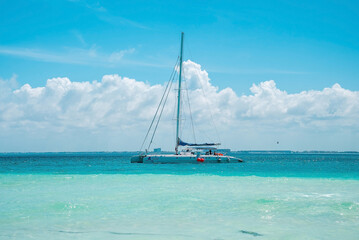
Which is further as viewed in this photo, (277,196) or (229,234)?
(277,196)

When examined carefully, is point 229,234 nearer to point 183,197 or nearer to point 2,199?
point 183,197

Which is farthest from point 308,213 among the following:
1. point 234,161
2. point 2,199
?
point 234,161

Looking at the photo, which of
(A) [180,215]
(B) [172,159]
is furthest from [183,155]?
(A) [180,215]

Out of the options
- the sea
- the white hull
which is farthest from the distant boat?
the sea

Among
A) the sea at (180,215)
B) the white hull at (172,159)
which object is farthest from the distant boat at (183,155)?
the sea at (180,215)

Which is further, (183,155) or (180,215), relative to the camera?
(183,155)

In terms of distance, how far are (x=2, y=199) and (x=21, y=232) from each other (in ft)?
26.4

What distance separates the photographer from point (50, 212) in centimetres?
1483

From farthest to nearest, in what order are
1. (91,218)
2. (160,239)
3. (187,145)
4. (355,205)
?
(187,145)
(355,205)
(91,218)
(160,239)

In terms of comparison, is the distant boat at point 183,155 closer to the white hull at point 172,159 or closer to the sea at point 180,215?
the white hull at point 172,159

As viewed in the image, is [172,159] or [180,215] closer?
[180,215]

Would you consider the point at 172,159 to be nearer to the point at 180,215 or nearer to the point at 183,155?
the point at 183,155

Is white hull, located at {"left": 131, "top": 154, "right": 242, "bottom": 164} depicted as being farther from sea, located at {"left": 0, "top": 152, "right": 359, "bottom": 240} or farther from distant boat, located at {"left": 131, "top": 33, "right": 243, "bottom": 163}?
sea, located at {"left": 0, "top": 152, "right": 359, "bottom": 240}

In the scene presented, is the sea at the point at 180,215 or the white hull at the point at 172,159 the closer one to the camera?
the sea at the point at 180,215
